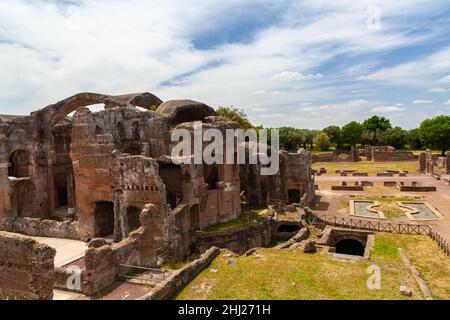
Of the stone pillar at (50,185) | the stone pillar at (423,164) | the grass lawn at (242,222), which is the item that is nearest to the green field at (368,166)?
the stone pillar at (423,164)

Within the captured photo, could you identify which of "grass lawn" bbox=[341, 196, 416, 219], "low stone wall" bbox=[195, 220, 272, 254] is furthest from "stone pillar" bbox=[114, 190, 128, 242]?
"grass lawn" bbox=[341, 196, 416, 219]

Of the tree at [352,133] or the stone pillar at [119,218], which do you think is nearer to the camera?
the stone pillar at [119,218]

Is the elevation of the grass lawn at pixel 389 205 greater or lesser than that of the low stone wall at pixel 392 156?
lesser

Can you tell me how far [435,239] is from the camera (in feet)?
74.2

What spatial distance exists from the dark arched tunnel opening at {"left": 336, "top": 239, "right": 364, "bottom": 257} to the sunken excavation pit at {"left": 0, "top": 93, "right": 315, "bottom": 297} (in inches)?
158

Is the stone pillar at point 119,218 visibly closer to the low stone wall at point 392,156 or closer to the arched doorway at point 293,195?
the arched doorway at point 293,195

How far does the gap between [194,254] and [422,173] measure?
44.3m

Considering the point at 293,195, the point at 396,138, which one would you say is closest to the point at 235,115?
the point at 293,195

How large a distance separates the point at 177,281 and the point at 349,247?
15358 millimetres

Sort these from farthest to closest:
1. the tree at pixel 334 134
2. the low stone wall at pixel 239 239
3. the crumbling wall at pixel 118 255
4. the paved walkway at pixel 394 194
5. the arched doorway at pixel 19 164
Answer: the tree at pixel 334 134 → the arched doorway at pixel 19 164 → the paved walkway at pixel 394 194 → the low stone wall at pixel 239 239 → the crumbling wall at pixel 118 255

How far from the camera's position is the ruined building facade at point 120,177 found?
20.6m

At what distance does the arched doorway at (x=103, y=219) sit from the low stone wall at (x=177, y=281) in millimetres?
8685

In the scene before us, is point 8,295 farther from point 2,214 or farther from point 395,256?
point 395,256

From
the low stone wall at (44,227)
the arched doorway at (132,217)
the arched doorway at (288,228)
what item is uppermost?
the arched doorway at (132,217)
